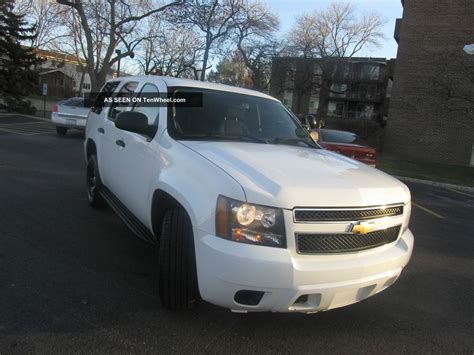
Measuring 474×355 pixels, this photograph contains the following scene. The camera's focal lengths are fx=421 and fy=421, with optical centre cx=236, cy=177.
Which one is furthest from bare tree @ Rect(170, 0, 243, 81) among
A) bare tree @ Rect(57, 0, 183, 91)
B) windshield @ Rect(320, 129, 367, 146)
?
windshield @ Rect(320, 129, 367, 146)

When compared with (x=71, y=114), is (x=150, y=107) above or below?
above

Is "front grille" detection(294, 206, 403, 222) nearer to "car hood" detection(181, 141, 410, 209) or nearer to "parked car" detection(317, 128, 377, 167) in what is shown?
"car hood" detection(181, 141, 410, 209)

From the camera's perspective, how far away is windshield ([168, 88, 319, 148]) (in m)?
3.74

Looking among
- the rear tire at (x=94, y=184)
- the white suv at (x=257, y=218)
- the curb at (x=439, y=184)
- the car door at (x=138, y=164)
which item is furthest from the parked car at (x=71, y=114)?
the white suv at (x=257, y=218)

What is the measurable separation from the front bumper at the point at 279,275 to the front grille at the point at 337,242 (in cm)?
4

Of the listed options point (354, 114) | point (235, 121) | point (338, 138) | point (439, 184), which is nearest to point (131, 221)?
point (235, 121)

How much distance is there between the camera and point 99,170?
5301 millimetres

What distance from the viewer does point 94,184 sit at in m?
5.71

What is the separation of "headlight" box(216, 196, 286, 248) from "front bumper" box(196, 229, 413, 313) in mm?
53

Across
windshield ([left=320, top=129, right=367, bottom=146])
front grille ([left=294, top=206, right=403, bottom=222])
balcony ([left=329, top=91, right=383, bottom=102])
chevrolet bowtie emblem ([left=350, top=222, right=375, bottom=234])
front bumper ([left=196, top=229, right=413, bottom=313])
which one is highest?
balcony ([left=329, top=91, right=383, bottom=102])

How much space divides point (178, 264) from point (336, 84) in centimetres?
5536

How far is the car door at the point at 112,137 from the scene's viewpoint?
4.63 m

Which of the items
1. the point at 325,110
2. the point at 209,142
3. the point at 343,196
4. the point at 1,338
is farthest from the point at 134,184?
the point at 325,110

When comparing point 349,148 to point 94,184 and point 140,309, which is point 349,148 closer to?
point 94,184
